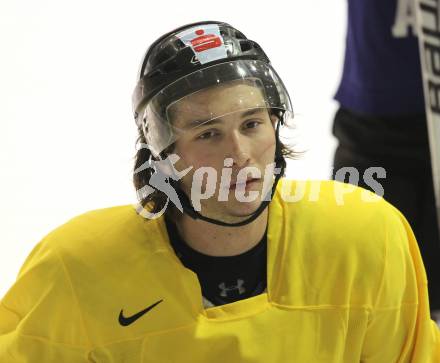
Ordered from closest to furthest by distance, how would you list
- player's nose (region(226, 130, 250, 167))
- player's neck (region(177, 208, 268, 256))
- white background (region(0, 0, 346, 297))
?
1. player's nose (region(226, 130, 250, 167))
2. player's neck (region(177, 208, 268, 256))
3. white background (region(0, 0, 346, 297))

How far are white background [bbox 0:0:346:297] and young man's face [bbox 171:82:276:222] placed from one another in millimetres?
1459

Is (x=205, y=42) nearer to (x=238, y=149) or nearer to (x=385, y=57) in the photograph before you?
(x=238, y=149)

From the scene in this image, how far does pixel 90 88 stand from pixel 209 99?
242 cm

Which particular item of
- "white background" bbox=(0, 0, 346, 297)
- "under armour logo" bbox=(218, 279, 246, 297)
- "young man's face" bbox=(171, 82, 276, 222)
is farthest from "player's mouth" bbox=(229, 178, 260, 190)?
"white background" bbox=(0, 0, 346, 297)

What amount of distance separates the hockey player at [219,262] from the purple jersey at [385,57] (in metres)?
0.97

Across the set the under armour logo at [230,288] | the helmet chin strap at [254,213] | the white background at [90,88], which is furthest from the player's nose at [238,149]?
the white background at [90,88]

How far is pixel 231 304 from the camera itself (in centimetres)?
179

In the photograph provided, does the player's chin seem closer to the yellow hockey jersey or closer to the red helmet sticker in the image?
the yellow hockey jersey

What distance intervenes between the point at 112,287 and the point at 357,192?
0.56 m

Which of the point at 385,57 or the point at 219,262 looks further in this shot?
the point at 385,57

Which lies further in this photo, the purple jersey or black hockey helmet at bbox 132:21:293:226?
the purple jersey

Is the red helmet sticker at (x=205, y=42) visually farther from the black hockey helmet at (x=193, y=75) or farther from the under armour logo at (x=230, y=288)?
the under armour logo at (x=230, y=288)

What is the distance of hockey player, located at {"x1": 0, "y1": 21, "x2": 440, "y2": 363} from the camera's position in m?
1.78

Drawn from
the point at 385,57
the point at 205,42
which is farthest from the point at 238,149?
the point at 385,57
